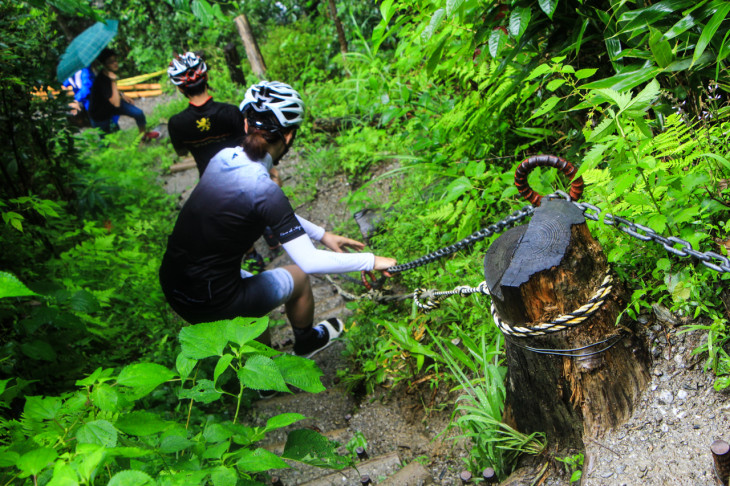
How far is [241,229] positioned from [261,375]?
64.0 inches

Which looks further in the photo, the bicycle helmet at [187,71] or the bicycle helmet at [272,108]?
the bicycle helmet at [187,71]

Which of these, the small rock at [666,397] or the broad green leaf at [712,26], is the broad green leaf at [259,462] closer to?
the small rock at [666,397]

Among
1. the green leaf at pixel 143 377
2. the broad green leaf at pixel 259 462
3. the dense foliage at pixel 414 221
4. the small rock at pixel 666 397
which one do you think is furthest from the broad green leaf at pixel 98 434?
the small rock at pixel 666 397

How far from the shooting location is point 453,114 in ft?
12.1

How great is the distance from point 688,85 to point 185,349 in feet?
8.39

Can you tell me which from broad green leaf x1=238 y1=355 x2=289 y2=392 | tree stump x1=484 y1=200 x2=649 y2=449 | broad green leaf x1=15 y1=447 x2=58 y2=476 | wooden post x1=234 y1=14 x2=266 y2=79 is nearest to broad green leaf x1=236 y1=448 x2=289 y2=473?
broad green leaf x1=238 y1=355 x2=289 y2=392

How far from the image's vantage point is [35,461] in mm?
1253

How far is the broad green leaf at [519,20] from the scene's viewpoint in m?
2.46

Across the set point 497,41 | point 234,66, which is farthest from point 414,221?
point 234,66

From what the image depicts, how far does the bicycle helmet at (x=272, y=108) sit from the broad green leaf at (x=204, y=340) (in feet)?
5.66

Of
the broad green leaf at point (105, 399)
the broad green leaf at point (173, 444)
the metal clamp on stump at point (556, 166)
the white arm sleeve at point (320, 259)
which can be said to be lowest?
the white arm sleeve at point (320, 259)

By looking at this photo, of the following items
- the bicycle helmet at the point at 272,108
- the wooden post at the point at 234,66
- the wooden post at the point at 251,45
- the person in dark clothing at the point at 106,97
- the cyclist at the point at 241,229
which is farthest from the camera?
the wooden post at the point at 251,45

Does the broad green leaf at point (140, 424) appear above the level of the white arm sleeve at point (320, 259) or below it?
above

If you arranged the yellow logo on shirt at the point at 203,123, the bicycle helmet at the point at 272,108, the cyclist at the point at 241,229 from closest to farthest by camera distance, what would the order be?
the cyclist at the point at 241,229
the bicycle helmet at the point at 272,108
the yellow logo on shirt at the point at 203,123
